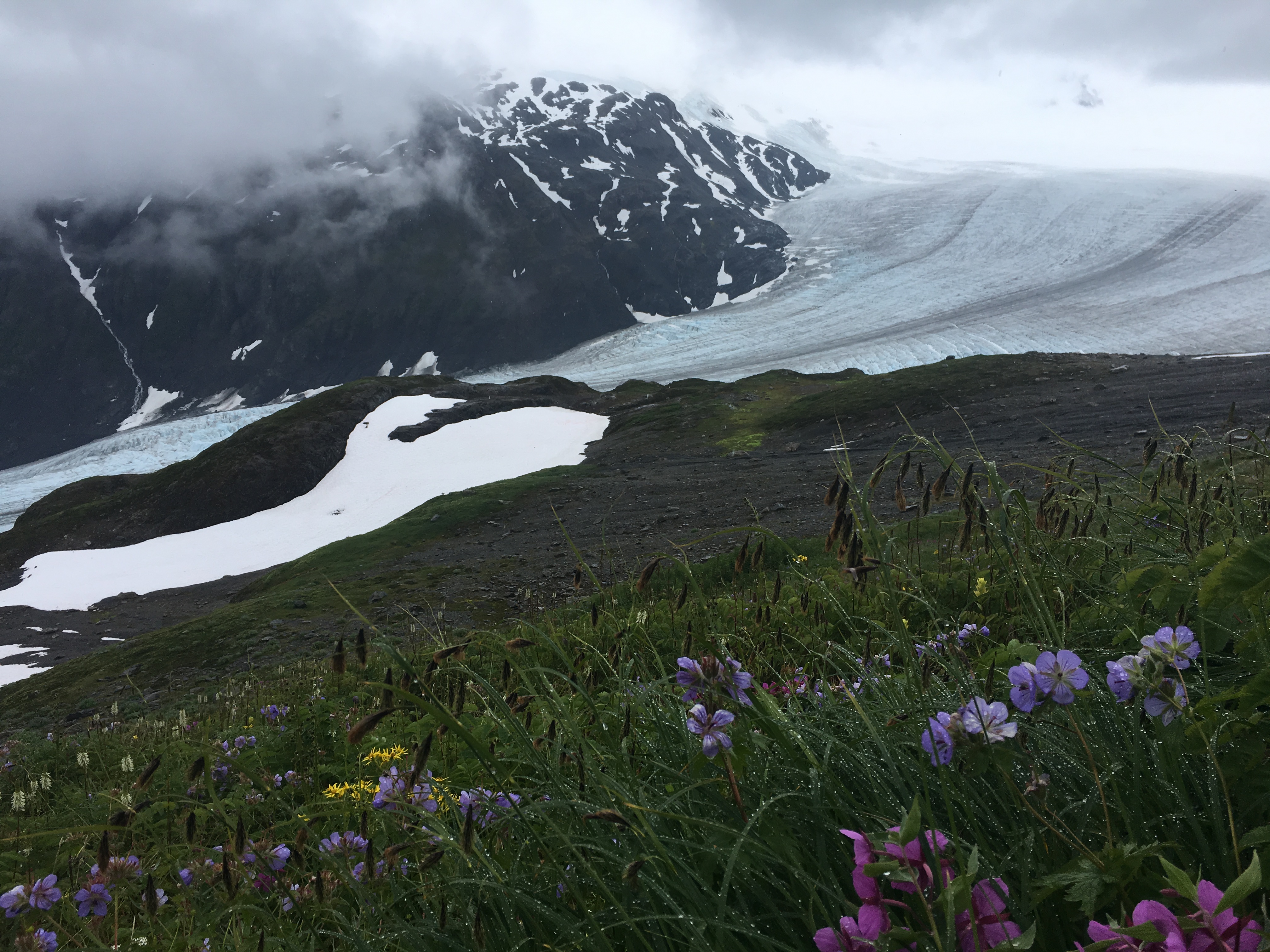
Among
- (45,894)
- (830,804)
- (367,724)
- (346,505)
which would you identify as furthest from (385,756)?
(346,505)

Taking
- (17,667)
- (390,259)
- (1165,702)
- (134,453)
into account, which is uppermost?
(390,259)

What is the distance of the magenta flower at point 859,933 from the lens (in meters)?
0.90

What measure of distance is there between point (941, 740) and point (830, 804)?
0.39 metres

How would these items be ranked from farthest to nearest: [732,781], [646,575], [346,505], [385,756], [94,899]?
[346,505] → [385,756] → [94,899] → [646,575] → [732,781]

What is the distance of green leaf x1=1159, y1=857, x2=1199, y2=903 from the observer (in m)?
0.75

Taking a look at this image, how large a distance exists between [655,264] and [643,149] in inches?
1202

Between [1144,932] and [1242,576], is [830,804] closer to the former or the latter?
[1144,932]

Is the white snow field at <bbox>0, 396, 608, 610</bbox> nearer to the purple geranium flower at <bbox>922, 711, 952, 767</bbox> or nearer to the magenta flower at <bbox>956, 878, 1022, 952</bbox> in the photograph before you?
the purple geranium flower at <bbox>922, 711, 952, 767</bbox>

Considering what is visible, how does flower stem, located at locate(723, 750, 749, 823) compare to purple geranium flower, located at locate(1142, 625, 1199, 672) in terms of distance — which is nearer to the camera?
purple geranium flower, located at locate(1142, 625, 1199, 672)

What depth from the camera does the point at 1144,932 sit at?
749mm

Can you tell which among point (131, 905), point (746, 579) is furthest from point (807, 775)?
point (746, 579)

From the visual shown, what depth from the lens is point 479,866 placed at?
1.69m

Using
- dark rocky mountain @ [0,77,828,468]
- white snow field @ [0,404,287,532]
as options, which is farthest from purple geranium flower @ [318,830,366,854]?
dark rocky mountain @ [0,77,828,468]

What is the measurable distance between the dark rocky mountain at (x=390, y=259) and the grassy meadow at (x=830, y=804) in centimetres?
10036
